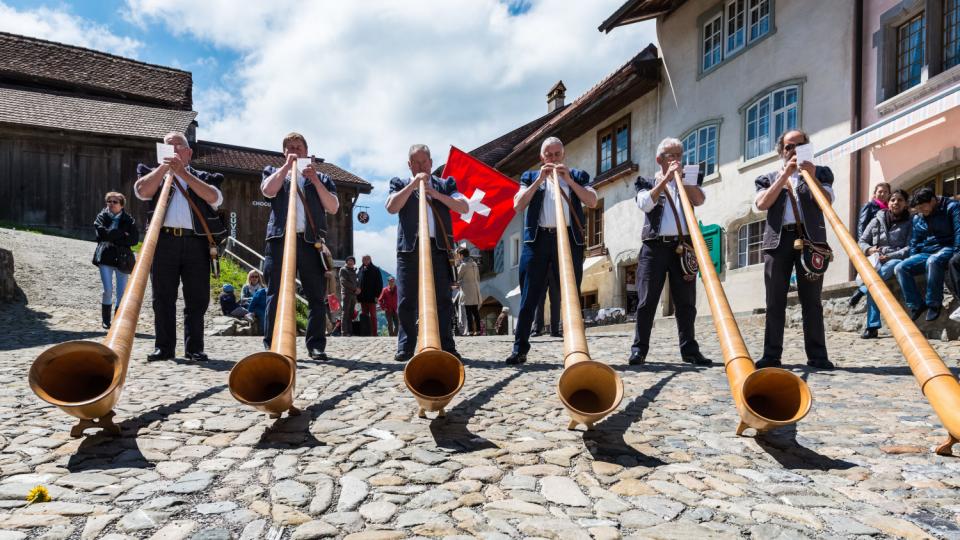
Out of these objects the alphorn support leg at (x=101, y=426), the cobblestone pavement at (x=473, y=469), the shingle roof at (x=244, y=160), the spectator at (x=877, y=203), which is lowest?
the cobblestone pavement at (x=473, y=469)

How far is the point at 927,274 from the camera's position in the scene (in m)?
7.23

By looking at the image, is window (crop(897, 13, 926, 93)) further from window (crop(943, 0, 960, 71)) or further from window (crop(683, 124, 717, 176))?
window (crop(683, 124, 717, 176))

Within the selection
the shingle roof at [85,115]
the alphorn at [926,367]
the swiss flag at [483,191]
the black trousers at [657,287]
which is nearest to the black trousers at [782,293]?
the black trousers at [657,287]

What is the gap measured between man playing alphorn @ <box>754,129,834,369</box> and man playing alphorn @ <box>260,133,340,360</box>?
3367 mm

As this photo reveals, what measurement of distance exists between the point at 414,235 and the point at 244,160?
2526 centimetres

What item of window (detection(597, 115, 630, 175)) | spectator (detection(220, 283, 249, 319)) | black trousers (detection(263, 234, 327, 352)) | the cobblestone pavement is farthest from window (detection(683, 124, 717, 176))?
the cobblestone pavement

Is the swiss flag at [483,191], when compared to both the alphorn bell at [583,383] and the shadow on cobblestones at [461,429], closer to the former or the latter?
the shadow on cobblestones at [461,429]

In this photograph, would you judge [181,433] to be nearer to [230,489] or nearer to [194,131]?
[230,489]

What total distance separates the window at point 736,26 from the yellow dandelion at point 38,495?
49.7 ft

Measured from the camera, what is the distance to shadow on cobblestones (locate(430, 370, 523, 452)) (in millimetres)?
2859

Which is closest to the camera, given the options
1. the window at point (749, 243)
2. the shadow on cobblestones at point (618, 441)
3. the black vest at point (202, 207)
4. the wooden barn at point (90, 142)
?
the shadow on cobblestones at point (618, 441)

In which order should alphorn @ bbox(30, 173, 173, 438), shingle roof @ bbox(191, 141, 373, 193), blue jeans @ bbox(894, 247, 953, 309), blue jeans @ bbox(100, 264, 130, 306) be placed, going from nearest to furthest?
1. alphorn @ bbox(30, 173, 173, 438)
2. blue jeans @ bbox(894, 247, 953, 309)
3. blue jeans @ bbox(100, 264, 130, 306)
4. shingle roof @ bbox(191, 141, 373, 193)

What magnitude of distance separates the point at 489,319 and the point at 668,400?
23.7 meters

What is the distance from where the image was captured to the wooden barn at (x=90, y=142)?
22.4 meters
